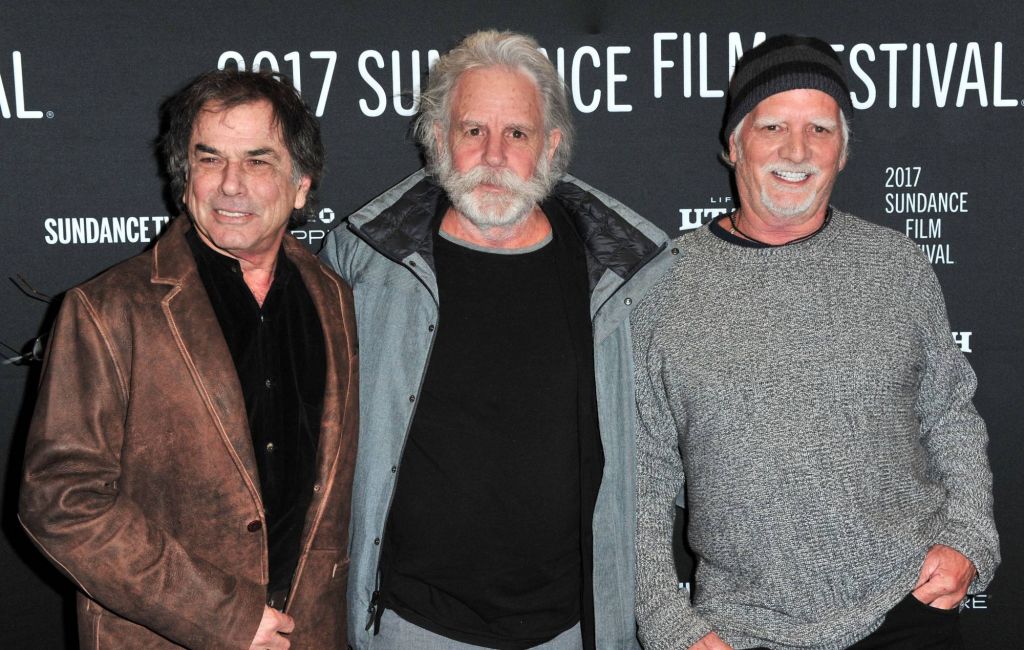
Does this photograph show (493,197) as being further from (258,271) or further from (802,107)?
(802,107)

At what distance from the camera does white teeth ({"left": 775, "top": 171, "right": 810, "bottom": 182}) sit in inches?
83.4

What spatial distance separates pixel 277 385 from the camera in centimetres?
187

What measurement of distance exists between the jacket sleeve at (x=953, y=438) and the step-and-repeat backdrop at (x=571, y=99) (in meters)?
0.74

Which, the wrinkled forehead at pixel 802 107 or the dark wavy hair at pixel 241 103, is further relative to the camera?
the wrinkled forehead at pixel 802 107

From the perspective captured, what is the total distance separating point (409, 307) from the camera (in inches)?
85.2

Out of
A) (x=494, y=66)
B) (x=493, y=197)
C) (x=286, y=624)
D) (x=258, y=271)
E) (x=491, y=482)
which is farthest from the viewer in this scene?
(x=494, y=66)

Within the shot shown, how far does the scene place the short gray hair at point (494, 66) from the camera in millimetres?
2328

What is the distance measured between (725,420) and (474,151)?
89cm

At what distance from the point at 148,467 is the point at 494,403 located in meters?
0.75

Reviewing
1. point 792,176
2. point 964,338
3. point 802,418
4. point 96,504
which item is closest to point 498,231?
point 792,176

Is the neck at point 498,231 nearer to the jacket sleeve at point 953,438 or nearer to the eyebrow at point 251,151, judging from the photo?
the eyebrow at point 251,151

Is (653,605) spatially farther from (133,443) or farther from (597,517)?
(133,443)

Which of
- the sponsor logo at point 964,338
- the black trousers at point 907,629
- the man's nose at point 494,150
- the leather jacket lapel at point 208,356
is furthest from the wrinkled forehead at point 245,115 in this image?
the sponsor logo at point 964,338

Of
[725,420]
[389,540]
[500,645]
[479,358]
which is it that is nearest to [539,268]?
[479,358]
